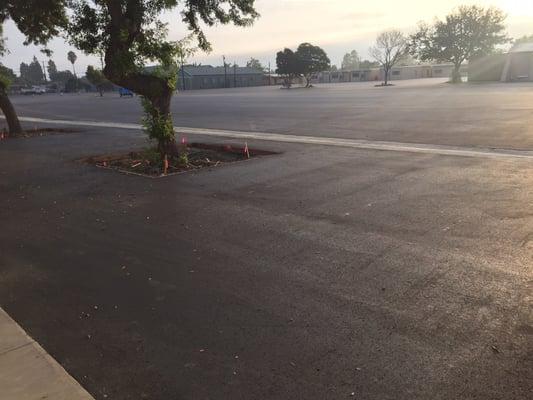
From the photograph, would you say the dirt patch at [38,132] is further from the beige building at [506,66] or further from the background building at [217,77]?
the background building at [217,77]

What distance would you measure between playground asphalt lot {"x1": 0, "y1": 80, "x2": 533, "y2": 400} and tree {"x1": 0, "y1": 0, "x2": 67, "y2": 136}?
22.2ft

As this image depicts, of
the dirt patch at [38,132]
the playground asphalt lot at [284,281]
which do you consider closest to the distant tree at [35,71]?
the dirt patch at [38,132]

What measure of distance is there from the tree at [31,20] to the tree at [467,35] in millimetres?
57651

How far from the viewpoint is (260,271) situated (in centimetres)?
563

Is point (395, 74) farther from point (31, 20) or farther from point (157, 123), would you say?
point (157, 123)

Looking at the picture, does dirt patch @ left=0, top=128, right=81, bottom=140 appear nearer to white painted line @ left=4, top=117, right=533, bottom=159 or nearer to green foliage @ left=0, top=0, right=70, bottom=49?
green foliage @ left=0, top=0, right=70, bottom=49

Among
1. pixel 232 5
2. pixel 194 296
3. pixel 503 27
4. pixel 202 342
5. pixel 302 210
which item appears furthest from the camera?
pixel 503 27

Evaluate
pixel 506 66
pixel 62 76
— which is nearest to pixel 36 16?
pixel 506 66

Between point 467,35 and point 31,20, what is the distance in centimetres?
6073

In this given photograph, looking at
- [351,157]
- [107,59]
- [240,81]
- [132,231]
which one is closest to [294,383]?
[132,231]

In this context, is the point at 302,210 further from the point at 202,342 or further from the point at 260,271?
the point at 202,342

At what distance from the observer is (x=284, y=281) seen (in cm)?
532

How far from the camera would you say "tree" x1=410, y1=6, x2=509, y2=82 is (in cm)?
6494

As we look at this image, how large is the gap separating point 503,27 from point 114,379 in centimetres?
7445
